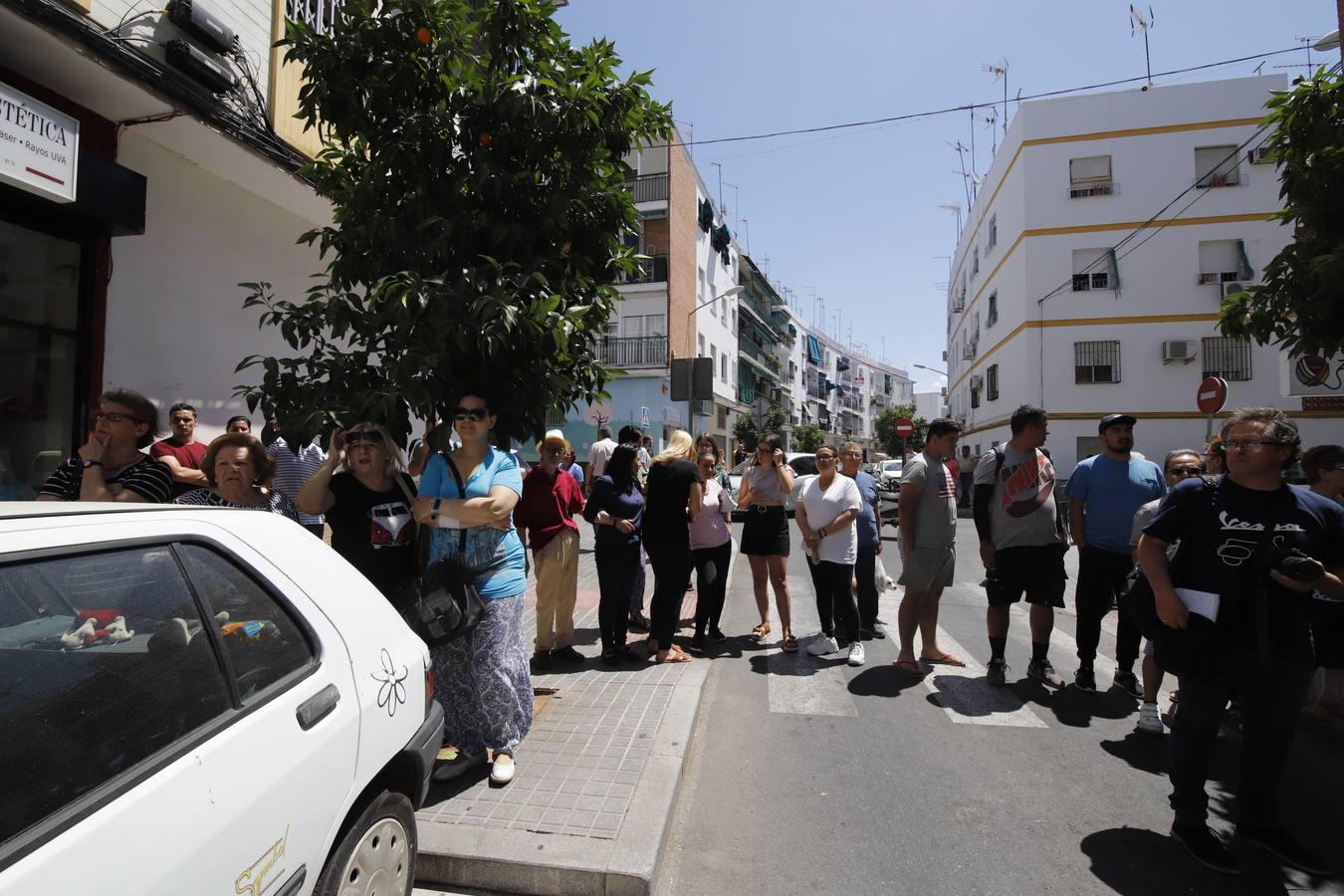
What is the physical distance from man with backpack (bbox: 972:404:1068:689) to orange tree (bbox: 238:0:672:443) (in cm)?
321

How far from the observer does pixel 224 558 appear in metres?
1.96

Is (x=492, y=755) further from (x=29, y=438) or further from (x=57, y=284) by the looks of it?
(x=57, y=284)

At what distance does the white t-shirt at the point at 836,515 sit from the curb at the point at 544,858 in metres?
3.06

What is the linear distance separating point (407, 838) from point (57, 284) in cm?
629

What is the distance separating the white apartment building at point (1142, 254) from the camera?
24.0 metres

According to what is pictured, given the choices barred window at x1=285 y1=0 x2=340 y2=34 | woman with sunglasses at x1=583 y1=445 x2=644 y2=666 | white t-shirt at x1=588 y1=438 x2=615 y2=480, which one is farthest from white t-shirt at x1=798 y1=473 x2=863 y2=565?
barred window at x1=285 y1=0 x2=340 y2=34

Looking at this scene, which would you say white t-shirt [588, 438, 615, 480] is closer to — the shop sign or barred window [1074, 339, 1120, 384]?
the shop sign

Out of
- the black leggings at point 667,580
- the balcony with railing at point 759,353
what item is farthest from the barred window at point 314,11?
the balcony with railing at point 759,353

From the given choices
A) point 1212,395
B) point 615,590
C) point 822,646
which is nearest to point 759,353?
point 1212,395

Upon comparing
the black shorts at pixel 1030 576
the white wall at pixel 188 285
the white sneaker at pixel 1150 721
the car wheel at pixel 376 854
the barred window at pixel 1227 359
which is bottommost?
the white sneaker at pixel 1150 721

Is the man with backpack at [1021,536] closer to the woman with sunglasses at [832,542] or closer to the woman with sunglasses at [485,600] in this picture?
the woman with sunglasses at [832,542]

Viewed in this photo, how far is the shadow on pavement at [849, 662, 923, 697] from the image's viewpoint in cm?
530

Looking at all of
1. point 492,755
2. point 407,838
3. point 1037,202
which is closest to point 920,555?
point 492,755

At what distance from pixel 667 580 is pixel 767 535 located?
103 cm
